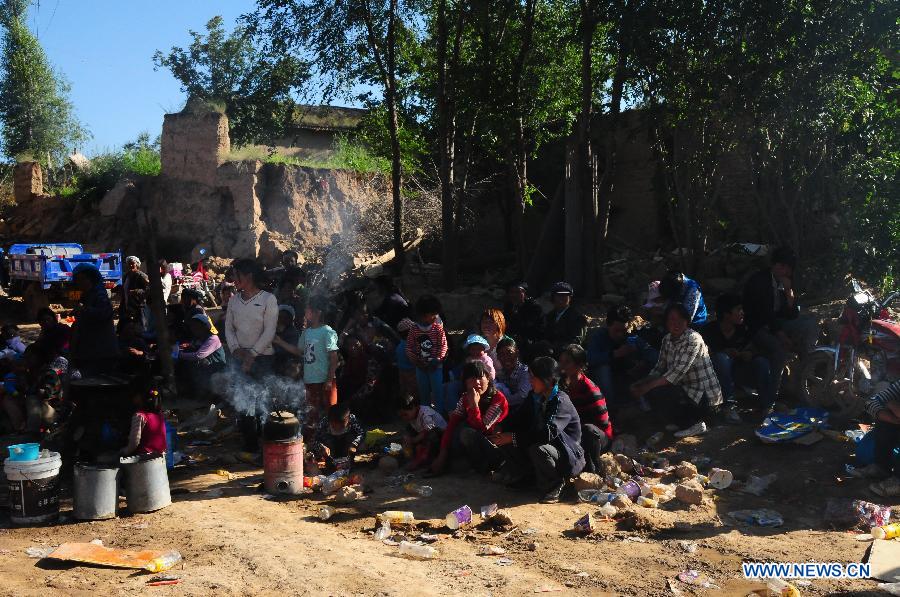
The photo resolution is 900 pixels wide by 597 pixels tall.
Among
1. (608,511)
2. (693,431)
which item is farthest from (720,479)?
(608,511)

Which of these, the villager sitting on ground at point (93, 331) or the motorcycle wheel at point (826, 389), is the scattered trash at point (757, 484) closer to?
→ the motorcycle wheel at point (826, 389)

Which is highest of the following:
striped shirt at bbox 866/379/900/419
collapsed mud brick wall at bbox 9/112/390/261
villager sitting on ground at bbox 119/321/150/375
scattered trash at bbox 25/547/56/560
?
collapsed mud brick wall at bbox 9/112/390/261

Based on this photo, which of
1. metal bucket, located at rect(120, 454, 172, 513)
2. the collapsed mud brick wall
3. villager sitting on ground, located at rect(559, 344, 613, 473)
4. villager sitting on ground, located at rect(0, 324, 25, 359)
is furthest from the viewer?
the collapsed mud brick wall

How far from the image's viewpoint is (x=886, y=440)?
6.34 m

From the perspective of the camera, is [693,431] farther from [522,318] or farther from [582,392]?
[522,318]

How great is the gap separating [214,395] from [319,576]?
206 inches

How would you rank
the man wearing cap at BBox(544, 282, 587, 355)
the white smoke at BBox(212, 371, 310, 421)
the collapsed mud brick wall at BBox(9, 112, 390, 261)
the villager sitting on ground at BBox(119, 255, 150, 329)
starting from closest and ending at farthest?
1. the white smoke at BBox(212, 371, 310, 421)
2. the man wearing cap at BBox(544, 282, 587, 355)
3. the villager sitting on ground at BBox(119, 255, 150, 329)
4. the collapsed mud brick wall at BBox(9, 112, 390, 261)

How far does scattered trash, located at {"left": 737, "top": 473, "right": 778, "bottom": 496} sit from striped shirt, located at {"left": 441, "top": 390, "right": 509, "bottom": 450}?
1.99m

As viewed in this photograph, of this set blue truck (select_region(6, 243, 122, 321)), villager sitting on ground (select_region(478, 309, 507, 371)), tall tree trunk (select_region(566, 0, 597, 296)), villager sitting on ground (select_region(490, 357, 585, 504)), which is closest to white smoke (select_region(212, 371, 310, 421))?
villager sitting on ground (select_region(478, 309, 507, 371))

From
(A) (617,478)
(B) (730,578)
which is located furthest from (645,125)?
(B) (730,578)

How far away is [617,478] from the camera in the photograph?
22.0 feet

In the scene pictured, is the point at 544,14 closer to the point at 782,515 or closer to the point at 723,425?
the point at 723,425

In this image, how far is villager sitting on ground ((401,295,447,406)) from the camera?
8.33m

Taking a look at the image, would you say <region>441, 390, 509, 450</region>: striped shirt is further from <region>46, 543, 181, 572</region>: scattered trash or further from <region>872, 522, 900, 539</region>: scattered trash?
<region>872, 522, 900, 539</region>: scattered trash
